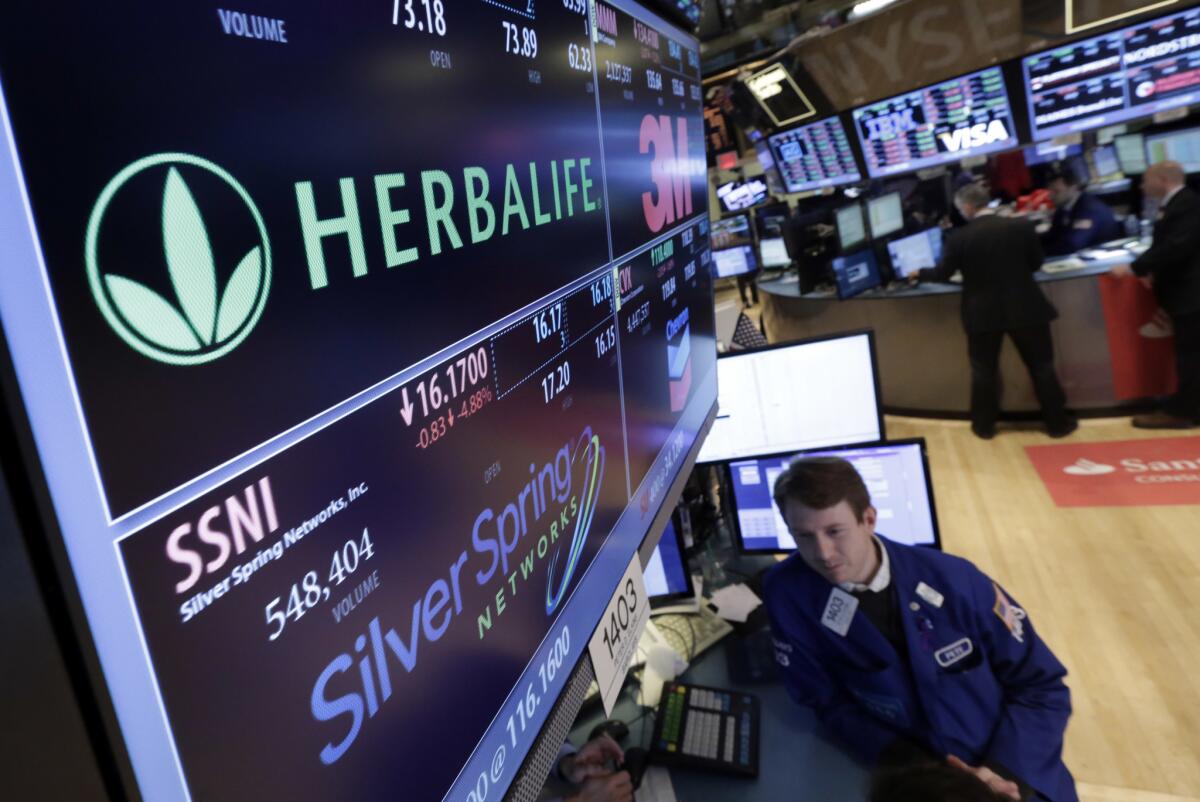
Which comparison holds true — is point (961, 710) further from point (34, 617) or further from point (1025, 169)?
point (1025, 169)

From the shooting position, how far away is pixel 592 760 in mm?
1590

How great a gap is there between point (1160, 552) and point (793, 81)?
11.6ft

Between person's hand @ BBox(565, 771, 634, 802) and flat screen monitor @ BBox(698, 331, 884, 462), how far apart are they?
1034 mm

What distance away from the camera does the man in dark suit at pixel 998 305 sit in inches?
186

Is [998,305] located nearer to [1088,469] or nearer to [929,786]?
[1088,469]

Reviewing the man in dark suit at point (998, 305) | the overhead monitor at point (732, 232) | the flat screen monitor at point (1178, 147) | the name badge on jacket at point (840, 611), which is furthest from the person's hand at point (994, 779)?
the overhead monitor at point (732, 232)

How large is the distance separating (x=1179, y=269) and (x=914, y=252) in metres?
1.75

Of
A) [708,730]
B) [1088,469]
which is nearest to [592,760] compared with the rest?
[708,730]

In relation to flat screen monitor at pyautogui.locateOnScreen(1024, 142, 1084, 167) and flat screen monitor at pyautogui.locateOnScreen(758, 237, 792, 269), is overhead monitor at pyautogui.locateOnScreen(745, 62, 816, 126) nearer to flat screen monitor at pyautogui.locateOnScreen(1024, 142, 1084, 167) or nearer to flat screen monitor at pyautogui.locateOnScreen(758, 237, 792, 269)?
flat screen monitor at pyautogui.locateOnScreen(758, 237, 792, 269)

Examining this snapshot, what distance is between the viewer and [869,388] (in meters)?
2.27

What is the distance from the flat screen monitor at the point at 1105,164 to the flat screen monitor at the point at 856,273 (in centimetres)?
286

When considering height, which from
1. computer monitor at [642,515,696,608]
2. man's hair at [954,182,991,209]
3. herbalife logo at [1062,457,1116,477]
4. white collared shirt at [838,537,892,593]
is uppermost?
man's hair at [954,182,991,209]

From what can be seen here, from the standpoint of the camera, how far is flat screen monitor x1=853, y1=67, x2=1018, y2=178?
14.8 ft

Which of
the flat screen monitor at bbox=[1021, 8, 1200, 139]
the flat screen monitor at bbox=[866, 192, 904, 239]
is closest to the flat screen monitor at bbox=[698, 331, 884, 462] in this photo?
the flat screen monitor at bbox=[1021, 8, 1200, 139]
